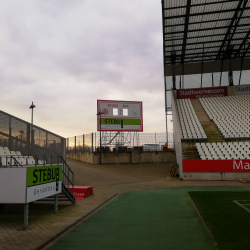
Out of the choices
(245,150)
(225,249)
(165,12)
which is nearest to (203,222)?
(225,249)

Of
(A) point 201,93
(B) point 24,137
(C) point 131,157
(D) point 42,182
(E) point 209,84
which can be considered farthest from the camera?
(E) point 209,84

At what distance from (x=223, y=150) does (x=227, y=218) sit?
14.5 metres

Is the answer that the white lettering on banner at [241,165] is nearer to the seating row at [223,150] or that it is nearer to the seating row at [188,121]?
the seating row at [223,150]

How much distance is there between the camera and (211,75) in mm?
41625

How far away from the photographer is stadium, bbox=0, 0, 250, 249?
292 inches

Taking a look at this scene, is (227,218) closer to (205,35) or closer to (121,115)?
(121,115)

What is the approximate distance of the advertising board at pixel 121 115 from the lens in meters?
34.3

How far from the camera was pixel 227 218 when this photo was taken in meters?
8.84

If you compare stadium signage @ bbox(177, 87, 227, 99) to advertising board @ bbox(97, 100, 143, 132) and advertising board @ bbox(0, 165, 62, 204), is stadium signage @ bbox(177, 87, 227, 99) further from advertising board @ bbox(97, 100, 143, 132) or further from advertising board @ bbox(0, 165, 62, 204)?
advertising board @ bbox(0, 165, 62, 204)

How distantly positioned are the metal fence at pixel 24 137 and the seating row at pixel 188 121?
1442 centimetres

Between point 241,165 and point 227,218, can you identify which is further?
point 241,165

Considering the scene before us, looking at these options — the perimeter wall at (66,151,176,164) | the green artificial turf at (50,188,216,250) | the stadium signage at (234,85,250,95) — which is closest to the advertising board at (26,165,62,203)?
the green artificial turf at (50,188,216,250)

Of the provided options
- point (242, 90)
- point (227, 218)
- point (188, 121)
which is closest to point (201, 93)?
point (242, 90)

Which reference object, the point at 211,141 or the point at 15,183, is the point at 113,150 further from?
the point at 15,183
